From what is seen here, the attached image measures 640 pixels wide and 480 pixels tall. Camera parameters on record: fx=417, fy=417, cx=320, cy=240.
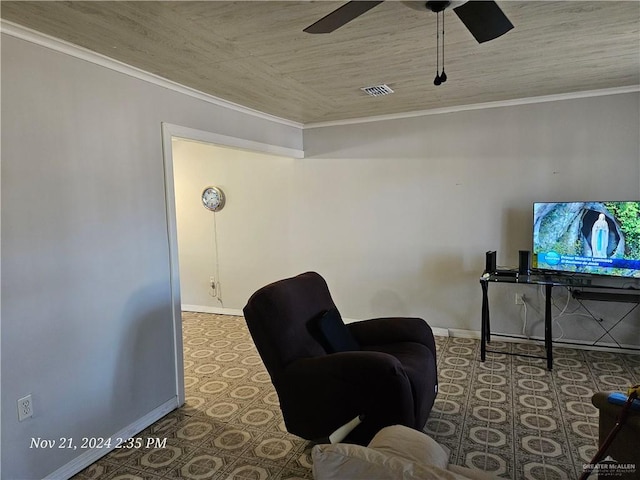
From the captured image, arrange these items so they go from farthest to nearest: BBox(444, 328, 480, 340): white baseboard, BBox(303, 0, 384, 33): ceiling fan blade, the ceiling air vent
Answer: BBox(444, 328, 480, 340): white baseboard
the ceiling air vent
BBox(303, 0, 384, 33): ceiling fan blade

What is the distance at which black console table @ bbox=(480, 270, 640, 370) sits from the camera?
3.51 m

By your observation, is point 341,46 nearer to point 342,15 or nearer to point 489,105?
point 342,15

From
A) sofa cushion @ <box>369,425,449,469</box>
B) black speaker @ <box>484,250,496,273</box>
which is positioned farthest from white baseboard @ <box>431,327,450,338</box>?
sofa cushion @ <box>369,425,449,469</box>

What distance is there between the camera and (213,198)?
18.1 ft

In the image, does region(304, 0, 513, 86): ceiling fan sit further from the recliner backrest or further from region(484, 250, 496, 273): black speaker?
region(484, 250, 496, 273): black speaker

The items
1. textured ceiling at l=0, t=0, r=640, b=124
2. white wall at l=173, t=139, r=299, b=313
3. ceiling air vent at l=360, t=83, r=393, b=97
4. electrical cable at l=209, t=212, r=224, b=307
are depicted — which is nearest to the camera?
textured ceiling at l=0, t=0, r=640, b=124

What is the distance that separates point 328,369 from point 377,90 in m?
2.35

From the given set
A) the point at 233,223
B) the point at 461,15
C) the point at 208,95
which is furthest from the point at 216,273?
the point at 461,15

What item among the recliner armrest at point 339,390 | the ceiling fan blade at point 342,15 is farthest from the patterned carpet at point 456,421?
the ceiling fan blade at point 342,15

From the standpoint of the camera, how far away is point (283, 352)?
241cm

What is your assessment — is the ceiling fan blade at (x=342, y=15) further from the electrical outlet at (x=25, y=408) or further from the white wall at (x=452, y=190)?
the white wall at (x=452, y=190)

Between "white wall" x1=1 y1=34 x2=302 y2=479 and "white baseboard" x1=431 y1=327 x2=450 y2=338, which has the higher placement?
"white wall" x1=1 y1=34 x2=302 y2=479

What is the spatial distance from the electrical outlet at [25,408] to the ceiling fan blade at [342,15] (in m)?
2.26

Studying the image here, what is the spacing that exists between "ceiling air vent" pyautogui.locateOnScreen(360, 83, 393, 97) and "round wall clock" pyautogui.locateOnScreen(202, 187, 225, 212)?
8.63ft
